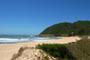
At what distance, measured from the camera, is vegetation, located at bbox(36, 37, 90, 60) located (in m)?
8.46

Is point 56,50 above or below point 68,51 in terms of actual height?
above

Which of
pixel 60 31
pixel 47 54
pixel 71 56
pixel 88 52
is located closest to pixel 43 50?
pixel 47 54

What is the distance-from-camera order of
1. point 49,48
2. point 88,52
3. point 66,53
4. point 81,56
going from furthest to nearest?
point 88,52 → point 81,56 → point 66,53 → point 49,48

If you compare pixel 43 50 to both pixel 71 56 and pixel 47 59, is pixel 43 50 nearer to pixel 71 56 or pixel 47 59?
pixel 47 59

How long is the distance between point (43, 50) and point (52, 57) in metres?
0.47

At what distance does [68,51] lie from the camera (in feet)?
31.2

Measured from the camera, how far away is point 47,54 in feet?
26.8

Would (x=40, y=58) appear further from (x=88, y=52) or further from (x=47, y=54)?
(x=88, y=52)

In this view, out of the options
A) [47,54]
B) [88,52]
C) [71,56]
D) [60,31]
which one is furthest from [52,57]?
[60,31]

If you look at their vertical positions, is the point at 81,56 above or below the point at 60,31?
below

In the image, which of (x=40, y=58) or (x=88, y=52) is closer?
(x=40, y=58)

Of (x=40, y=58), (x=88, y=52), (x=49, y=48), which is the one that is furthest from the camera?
(x=88, y=52)

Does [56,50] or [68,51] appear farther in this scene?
[68,51]

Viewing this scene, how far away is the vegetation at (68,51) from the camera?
846cm
